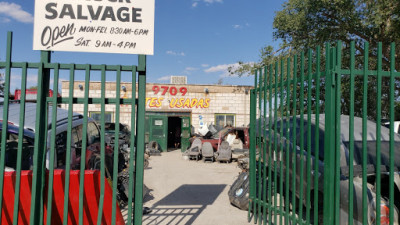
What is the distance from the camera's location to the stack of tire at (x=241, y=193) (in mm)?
5289

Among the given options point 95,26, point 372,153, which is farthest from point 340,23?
point 95,26

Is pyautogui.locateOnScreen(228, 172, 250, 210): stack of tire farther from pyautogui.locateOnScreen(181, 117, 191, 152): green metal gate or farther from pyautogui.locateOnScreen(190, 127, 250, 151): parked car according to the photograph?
pyautogui.locateOnScreen(181, 117, 191, 152): green metal gate

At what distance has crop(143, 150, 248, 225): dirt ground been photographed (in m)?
4.83

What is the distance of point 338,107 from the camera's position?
9.14ft

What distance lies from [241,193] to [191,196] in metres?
1.52

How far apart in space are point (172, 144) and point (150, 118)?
3992mm

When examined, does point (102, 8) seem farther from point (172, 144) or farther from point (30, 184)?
point (172, 144)

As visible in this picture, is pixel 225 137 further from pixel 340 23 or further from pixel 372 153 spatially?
pixel 372 153

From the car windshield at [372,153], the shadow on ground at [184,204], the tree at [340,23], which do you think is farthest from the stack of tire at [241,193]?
the tree at [340,23]

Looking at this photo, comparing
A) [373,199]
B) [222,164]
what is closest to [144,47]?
[373,199]

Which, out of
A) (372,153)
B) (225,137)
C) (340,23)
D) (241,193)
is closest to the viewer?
(372,153)

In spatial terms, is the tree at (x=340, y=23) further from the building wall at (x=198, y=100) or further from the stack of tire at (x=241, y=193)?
the building wall at (x=198, y=100)

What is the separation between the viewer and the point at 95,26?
2.98 metres

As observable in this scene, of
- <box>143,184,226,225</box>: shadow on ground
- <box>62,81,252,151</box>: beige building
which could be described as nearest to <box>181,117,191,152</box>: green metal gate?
<box>62,81,252,151</box>: beige building
